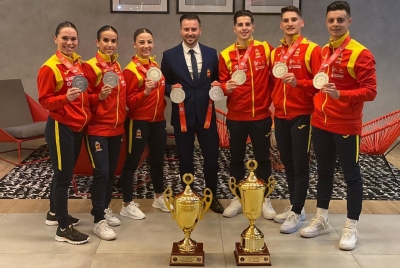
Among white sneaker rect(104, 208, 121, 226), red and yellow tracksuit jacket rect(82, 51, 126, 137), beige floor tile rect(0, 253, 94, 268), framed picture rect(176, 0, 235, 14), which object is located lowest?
beige floor tile rect(0, 253, 94, 268)

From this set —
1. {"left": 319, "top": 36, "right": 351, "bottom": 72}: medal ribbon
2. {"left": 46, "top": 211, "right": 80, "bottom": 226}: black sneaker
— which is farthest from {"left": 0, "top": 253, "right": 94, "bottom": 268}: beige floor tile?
{"left": 319, "top": 36, "right": 351, "bottom": 72}: medal ribbon

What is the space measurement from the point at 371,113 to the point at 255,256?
4.64 metres

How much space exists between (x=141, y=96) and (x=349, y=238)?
5.77ft

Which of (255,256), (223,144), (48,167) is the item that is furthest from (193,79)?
(48,167)

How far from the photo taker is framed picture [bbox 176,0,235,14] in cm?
636

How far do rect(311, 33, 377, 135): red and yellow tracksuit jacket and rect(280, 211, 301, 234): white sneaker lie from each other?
2.36 feet

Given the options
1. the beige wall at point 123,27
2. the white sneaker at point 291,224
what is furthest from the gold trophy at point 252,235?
the beige wall at point 123,27

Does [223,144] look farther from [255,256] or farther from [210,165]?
[255,256]

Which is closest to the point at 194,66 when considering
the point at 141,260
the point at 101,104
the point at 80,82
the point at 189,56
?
the point at 189,56

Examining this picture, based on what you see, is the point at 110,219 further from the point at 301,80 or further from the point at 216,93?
the point at 301,80

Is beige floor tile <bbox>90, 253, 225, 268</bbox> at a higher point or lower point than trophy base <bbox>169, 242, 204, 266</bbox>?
lower

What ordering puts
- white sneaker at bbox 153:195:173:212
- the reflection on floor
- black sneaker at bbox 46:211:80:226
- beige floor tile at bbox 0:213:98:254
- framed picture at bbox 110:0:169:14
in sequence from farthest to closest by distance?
1. framed picture at bbox 110:0:169:14
2. white sneaker at bbox 153:195:173:212
3. black sneaker at bbox 46:211:80:226
4. beige floor tile at bbox 0:213:98:254
5. the reflection on floor

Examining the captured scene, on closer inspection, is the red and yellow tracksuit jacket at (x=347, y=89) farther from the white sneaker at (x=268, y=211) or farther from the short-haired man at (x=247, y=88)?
the white sneaker at (x=268, y=211)

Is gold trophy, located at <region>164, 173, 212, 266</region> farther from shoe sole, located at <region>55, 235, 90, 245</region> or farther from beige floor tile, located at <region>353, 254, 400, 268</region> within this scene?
beige floor tile, located at <region>353, 254, 400, 268</region>
